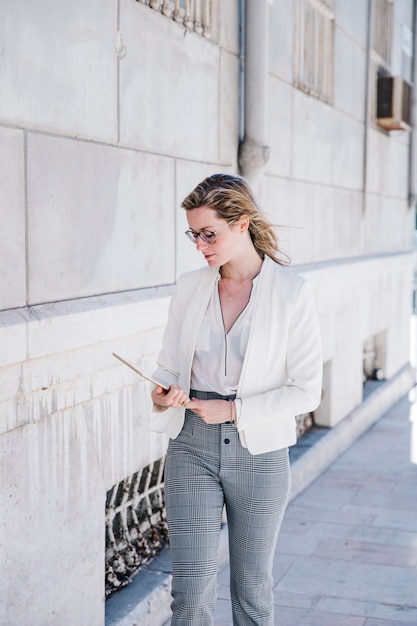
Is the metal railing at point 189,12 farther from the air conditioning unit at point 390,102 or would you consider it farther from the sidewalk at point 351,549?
the air conditioning unit at point 390,102

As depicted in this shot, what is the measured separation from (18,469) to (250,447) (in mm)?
879

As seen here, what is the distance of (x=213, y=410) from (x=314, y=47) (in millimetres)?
5568

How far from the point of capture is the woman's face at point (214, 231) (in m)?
3.37

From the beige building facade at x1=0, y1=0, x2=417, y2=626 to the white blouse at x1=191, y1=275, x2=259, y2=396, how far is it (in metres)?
0.60

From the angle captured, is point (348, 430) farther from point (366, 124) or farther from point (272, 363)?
point (272, 363)

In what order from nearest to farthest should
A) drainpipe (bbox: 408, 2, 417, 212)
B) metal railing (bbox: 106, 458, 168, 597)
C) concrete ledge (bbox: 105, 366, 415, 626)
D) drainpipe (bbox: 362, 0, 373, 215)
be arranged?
concrete ledge (bbox: 105, 366, 415, 626) → metal railing (bbox: 106, 458, 168, 597) → drainpipe (bbox: 362, 0, 373, 215) → drainpipe (bbox: 408, 2, 417, 212)

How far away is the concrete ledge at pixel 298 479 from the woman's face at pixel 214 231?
1.88 meters

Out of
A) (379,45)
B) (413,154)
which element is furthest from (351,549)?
(413,154)

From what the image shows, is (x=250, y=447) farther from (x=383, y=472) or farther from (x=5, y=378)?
(x=383, y=472)

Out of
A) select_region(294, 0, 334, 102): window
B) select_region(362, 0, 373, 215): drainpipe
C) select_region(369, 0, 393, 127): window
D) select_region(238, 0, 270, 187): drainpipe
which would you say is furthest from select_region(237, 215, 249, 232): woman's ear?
select_region(369, 0, 393, 127): window

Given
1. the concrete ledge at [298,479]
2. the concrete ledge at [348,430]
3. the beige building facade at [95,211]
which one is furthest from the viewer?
the concrete ledge at [348,430]

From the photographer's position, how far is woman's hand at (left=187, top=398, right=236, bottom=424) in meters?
3.28

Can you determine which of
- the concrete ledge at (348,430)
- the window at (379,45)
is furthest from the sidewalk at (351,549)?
the window at (379,45)

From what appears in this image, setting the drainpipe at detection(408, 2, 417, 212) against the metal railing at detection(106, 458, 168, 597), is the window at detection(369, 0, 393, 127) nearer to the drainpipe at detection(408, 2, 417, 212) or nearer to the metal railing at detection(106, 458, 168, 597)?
the drainpipe at detection(408, 2, 417, 212)
